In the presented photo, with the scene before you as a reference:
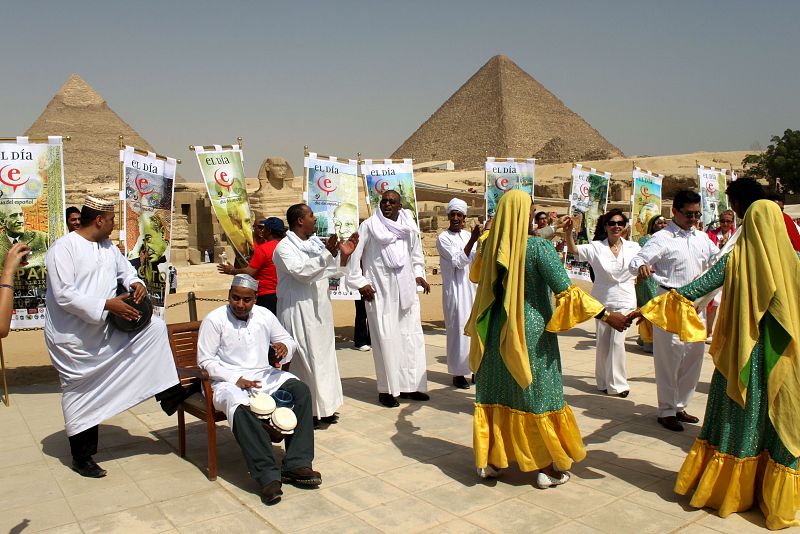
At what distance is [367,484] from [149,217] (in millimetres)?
3987

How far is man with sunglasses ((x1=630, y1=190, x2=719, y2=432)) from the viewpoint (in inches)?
197

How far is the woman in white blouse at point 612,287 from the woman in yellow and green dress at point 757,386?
7.90 ft

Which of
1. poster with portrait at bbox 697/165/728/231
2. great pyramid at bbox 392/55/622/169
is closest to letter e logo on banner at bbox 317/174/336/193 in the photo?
poster with portrait at bbox 697/165/728/231

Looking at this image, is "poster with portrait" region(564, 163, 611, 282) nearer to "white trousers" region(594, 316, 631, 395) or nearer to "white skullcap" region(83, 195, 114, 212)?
"white trousers" region(594, 316, 631, 395)

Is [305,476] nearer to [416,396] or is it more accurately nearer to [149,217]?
[416,396]

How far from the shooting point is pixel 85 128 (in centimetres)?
7075

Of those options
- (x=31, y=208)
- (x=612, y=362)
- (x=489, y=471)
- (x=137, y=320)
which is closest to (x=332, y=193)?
(x=31, y=208)

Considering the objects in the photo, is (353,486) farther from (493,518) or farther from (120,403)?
(120,403)

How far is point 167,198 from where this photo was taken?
23.1ft

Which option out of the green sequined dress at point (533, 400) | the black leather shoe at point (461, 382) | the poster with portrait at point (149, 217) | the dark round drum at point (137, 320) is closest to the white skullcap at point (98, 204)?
the dark round drum at point (137, 320)

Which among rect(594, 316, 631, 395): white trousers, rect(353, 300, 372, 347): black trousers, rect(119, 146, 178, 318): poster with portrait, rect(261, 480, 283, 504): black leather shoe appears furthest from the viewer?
rect(353, 300, 372, 347): black trousers

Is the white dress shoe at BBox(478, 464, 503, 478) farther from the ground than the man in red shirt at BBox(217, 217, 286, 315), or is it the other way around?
the man in red shirt at BBox(217, 217, 286, 315)

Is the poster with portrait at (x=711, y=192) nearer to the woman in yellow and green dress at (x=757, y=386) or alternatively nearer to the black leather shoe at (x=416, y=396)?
the black leather shoe at (x=416, y=396)

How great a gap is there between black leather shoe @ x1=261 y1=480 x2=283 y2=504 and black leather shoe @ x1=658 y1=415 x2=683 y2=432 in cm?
289
